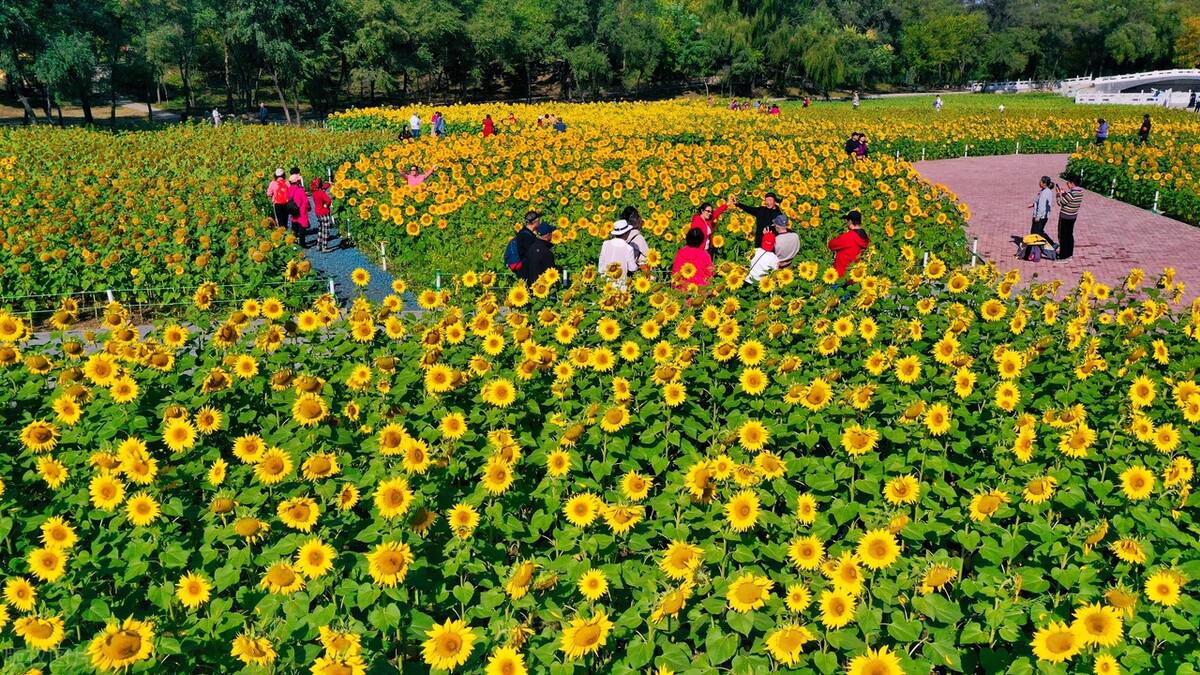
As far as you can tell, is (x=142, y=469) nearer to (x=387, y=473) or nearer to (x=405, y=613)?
(x=387, y=473)

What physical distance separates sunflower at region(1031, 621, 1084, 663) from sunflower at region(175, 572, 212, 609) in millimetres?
3280

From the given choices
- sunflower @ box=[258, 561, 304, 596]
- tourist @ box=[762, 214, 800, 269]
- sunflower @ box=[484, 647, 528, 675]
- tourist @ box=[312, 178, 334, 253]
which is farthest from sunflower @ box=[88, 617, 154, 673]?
tourist @ box=[312, 178, 334, 253]

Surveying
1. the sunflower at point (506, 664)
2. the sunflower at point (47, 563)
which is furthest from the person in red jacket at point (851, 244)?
the sunflower at point (47, 563)

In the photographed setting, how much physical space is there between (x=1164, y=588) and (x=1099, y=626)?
0.52 meters

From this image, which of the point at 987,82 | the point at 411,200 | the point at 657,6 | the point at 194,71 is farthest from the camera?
the point at 987,82

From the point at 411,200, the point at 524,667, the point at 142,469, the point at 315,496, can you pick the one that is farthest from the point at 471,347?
the point at 411,200

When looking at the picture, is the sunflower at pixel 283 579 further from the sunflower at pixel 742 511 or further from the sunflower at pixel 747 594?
→ the sunflower at pixel 742 511

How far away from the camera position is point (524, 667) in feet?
9.43

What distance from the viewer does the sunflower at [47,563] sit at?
3109 millimetres

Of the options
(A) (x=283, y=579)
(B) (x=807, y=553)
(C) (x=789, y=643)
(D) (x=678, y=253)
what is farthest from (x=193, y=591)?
(D) (x=678, y=253)

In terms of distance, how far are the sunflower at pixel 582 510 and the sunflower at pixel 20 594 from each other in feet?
7.07

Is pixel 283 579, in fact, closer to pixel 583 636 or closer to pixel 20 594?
pixel 20 594

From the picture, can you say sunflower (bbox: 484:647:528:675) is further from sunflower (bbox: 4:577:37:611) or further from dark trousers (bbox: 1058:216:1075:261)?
dark trousers (bbox: 1058:216:1075:261)

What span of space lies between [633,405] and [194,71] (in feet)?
274
